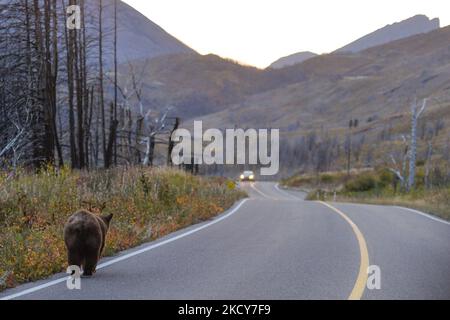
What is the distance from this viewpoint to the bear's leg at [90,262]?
26.2ft

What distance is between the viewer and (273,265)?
956 centimetres

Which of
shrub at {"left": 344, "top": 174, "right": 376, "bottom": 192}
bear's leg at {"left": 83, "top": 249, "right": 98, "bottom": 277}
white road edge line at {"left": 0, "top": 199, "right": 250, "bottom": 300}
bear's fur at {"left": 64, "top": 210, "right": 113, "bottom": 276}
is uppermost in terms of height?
bear's fur at {"left": 64, "top": 210, "right": 113, "bottom": 276}

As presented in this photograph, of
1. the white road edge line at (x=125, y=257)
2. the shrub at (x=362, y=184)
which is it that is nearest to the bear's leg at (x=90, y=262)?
the white road edge line at (x=125, y=257)

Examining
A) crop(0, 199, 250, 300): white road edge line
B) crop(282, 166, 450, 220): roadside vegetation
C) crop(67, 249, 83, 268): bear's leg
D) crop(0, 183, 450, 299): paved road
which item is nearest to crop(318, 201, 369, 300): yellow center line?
crop(0, 183, 450, 299): paved road

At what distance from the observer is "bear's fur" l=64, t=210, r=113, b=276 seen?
25.5ft

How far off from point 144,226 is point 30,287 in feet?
17.8

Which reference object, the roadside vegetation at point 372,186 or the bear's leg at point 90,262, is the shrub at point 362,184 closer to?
the roadside vegetation at point 372,186

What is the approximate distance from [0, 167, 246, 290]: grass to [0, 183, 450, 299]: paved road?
415 mm

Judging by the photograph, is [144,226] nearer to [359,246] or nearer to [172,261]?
[172,261]

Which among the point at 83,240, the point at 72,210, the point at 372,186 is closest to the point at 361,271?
the point at 83,240

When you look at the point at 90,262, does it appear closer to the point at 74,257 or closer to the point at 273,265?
the point at 74,257

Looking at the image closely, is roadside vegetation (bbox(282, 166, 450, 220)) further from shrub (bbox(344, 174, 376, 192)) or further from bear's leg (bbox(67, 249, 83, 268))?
bear's leg (bbox(67, 249, 83, 268))

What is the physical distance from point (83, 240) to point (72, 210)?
4835 millimetres
